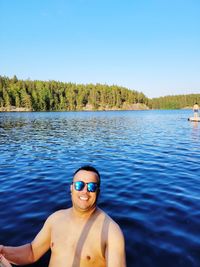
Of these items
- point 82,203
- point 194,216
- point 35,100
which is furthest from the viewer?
point 35,100

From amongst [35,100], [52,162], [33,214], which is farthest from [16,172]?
[35,100]

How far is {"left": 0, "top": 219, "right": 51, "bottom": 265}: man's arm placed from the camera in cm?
464

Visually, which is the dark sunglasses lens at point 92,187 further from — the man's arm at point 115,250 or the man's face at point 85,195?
the man's arm at point 115,250

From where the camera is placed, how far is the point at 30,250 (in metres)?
4.91

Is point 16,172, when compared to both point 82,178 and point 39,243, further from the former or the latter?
point 82,178

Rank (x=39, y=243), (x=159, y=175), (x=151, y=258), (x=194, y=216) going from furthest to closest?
(x=159, y=175) < (x=194, y=216) < (x=151, y=258) < (x=39, y=243)

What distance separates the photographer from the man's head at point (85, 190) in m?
4.15

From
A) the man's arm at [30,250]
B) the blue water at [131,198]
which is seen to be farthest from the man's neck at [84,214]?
the blue water at [131,198]

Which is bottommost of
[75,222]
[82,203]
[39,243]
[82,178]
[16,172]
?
[16,172]

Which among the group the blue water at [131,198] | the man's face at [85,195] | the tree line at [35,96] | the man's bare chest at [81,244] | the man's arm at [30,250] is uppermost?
the tree line at [35,96]

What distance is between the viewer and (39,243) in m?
4.77

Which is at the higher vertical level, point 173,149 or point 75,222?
point 75,222

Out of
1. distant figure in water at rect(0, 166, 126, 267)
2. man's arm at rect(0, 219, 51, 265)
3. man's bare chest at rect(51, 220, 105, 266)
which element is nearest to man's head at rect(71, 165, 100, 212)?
distant figure in water at rect(0, 166, 126, 267)

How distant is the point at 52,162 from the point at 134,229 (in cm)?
1097
